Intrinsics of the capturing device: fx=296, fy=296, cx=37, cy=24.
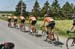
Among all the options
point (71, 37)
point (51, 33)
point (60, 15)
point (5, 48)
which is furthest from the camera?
point (60, 15)

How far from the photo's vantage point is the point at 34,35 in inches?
842

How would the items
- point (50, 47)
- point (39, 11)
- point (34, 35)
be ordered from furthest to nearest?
point (39, 11) < point (34, 35) < point (50, 47)

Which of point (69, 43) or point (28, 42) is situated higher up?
point (69, 43)

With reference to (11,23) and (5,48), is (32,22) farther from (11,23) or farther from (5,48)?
(5,48)

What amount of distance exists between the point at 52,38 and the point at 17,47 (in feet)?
7.62

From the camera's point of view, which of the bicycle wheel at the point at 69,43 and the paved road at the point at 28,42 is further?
the paved road at the point at 28,42

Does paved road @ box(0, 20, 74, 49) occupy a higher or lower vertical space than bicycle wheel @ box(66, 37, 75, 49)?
lower

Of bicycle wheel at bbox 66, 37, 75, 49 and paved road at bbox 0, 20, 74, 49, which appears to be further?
paved road at bbox 0, 20, 74, 49

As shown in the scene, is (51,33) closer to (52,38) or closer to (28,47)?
(52,38)

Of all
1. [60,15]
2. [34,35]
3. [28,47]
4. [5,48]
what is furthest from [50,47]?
[60,15]

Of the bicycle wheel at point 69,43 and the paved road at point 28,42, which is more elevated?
the bicycle wheel at point 69,43

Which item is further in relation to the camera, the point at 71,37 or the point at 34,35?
the point at 34,35

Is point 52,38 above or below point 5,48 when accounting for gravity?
below

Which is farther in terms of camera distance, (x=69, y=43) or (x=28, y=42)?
(x=28, y=42)
